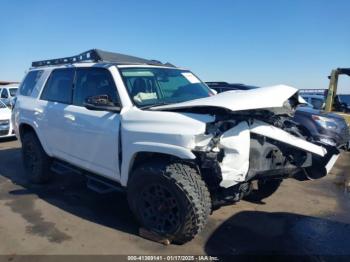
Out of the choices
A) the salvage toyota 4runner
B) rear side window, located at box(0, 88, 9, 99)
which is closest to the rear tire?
the salvage toyota 4runner

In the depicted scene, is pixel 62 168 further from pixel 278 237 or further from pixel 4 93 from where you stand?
pixel 4 93

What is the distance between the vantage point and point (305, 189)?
6.37 m

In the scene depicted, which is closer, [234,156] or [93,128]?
[234,156]

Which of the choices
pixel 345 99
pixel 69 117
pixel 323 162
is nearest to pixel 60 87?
pixel 69 117

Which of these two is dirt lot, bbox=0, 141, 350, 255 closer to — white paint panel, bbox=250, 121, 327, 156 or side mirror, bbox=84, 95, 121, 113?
white paint panel, bbox=250, 121, 327, 156

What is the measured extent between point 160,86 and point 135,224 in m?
1.77

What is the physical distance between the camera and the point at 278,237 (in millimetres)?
4203

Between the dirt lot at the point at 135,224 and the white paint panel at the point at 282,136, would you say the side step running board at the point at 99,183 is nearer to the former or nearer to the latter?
the dirt lot at the point at 135,224

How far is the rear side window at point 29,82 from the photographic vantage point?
6289mm

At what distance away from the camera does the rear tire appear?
5996 millimetres

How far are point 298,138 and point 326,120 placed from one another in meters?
4.43

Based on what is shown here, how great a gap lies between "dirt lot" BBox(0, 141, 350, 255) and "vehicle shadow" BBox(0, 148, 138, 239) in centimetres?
1

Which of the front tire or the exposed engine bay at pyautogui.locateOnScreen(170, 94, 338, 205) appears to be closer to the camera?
the exposed engine bay at pyautogui.locateOnScreen(170, 94, 338, 205)

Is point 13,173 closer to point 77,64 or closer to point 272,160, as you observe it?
point 77,64
